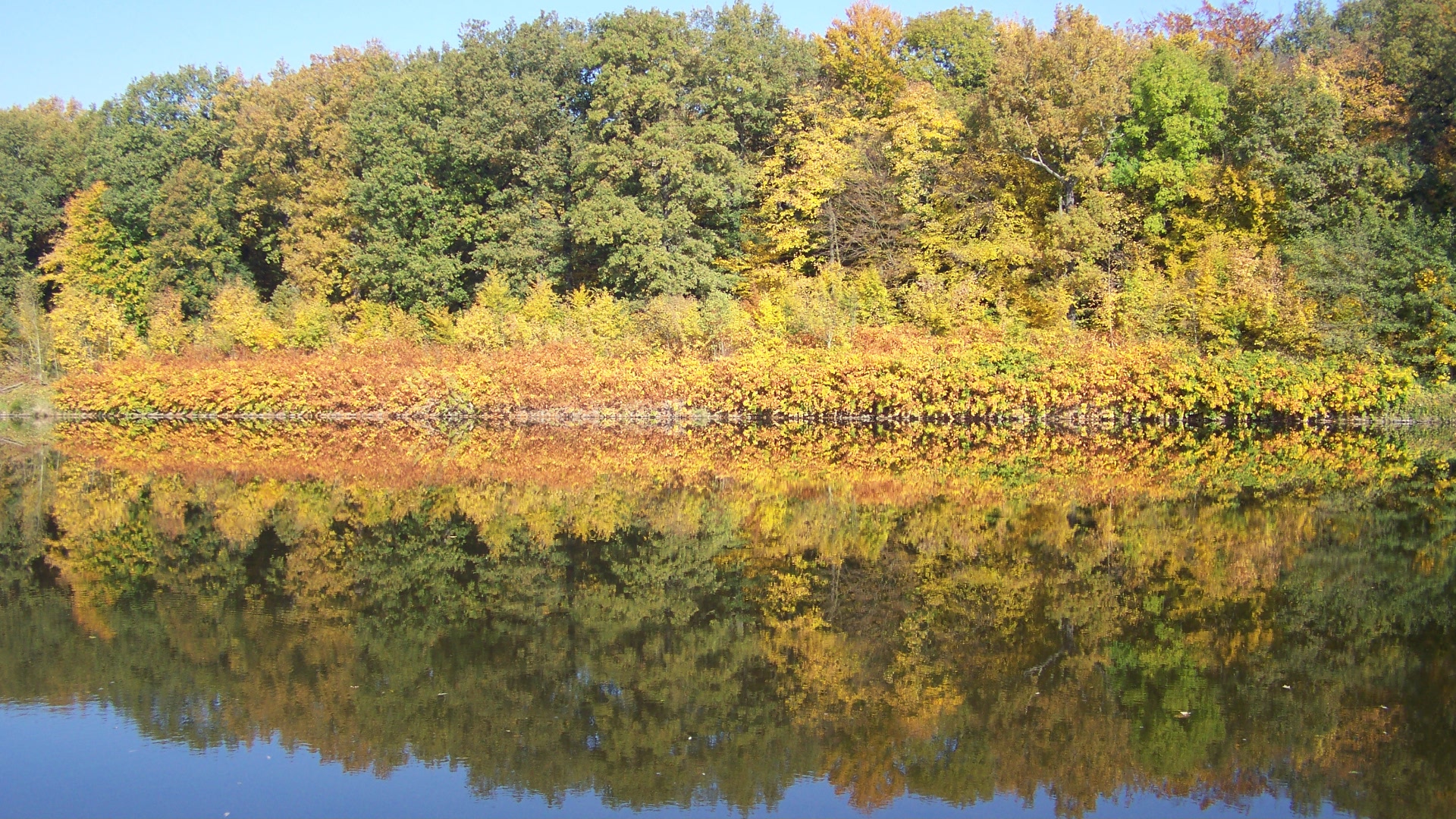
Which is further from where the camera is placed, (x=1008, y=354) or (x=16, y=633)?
(x=1008, y=354)

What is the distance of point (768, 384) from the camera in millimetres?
24891

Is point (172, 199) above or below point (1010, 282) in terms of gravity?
above

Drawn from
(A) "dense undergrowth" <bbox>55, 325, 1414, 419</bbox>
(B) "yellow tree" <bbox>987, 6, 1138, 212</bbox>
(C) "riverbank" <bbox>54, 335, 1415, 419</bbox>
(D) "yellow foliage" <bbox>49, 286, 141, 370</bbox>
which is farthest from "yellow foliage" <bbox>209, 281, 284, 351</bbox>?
(B) "yellow tree" <bbox>987, 6, 1138, 212</bbox>

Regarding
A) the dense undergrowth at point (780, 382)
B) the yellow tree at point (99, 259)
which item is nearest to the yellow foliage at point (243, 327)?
the dense undergrowth at point (780, 382)

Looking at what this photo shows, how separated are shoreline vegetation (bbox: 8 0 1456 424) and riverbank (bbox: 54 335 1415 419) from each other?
9 centimetres

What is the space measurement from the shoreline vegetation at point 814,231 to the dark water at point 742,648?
30.3ft

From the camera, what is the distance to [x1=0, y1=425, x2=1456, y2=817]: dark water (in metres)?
5.78

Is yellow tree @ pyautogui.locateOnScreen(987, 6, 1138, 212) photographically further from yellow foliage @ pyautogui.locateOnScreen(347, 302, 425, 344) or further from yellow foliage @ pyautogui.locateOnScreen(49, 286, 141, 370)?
yellow foliage @ pyautogui.locateOnScreen(49, 286, 141, 370)

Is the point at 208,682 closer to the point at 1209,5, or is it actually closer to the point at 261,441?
the point at 261,441

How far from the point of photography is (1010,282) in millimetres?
29000

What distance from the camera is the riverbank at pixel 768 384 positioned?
71.6ft

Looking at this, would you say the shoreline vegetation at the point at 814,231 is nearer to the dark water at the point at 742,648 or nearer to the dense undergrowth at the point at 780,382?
the dense undergrowth at the point at 780,382

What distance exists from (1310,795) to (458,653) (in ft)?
17.3

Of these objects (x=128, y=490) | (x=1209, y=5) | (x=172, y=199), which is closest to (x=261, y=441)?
(x=128, y=490)
